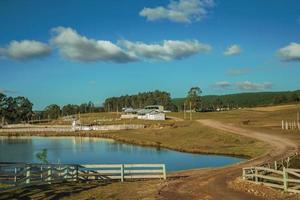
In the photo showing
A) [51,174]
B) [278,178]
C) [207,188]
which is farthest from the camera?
[51,174]

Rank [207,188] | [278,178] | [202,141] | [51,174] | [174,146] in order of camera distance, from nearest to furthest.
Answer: [278,178] → [207,188] → [51,174] → [174,146] → [202,141]

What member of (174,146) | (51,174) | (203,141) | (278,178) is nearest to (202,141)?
(203,141)

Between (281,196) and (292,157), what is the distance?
69.5 ft

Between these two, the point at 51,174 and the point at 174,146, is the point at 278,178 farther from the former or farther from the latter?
the point at 174,146

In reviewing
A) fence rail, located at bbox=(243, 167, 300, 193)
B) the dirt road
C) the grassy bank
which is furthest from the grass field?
fence rail, located at bbox=(243, 167, 300, 193)

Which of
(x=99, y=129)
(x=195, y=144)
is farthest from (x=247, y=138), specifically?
(x=99, y=129)

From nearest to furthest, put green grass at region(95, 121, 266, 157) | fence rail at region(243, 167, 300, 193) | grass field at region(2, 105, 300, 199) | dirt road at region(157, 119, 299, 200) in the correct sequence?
1. dirt road at region(157, 119, 299, 200)
2. fence rail at region(243, 167, 300, 193)
3. grass field at region(2, 105, 300, 199)
4. green grass at region(95, 121, 266, 157)

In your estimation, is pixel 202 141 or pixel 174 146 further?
pixel 202 141

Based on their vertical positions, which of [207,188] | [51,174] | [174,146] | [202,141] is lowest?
[174,146]

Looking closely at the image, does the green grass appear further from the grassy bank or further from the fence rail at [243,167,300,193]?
the fence rail at [243,167,300,193]

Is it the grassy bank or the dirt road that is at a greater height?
the dirt road

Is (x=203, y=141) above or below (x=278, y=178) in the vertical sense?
below

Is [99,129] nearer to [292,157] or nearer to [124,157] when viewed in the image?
[124,157]

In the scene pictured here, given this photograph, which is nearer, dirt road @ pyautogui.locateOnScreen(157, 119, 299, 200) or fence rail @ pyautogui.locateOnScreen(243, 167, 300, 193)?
dirt road @ pyautogui.locateOnScreen(157, 119, 299, 200)
